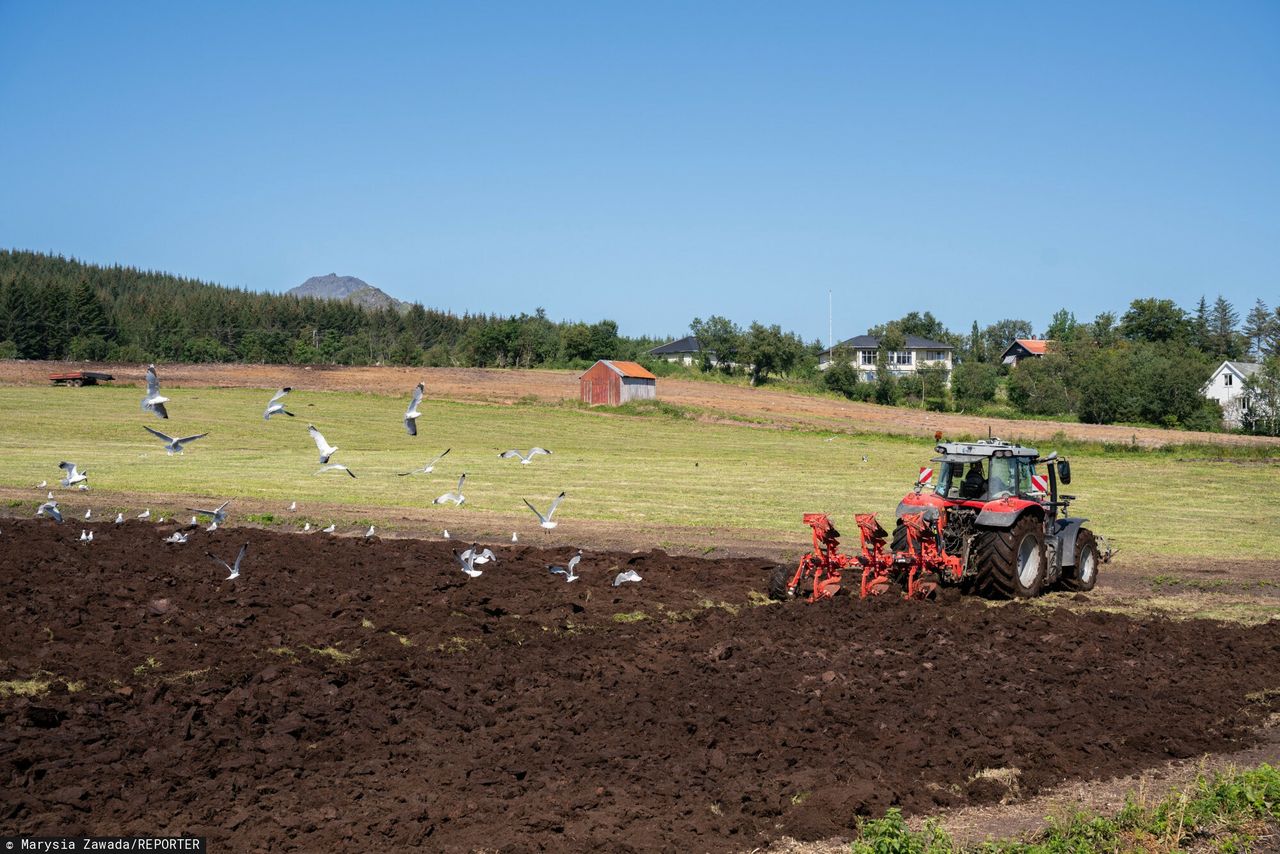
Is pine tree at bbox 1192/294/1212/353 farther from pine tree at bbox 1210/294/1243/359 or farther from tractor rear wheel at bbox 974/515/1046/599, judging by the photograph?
tractor rear wheel at bbox 974/515/1046/599

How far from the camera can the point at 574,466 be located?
4206 cm

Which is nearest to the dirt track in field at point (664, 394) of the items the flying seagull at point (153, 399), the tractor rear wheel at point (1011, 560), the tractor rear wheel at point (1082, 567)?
the tractor rear wheel at point (1082, 567)

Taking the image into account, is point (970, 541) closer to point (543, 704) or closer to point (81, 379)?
point (543, 704)

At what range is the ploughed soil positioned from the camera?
8.12m

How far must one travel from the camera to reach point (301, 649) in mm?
12594

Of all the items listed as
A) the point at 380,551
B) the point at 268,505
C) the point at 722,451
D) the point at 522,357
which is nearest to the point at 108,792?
the point at 380,551

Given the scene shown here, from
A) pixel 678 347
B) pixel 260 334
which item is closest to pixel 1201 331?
pixel 678 347

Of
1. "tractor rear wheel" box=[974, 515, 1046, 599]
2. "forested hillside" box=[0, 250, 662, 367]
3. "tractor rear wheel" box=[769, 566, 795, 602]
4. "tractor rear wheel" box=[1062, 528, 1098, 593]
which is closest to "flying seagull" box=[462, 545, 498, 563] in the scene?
"tractor rear wheel" box=[769, 566, 795, 602]

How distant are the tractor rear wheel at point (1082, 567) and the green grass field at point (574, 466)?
240 inches

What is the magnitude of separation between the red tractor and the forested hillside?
91.5m

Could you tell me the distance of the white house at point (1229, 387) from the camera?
292 feet

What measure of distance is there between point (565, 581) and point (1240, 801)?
10453 mm

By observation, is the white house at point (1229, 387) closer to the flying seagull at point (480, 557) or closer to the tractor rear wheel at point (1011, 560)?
the tractor rear wheel at point (1011, 560)

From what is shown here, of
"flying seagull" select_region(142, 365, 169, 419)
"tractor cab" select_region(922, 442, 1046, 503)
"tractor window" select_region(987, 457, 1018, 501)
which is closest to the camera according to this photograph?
"flying seagull" select_region(142, 365, 169, 419)
